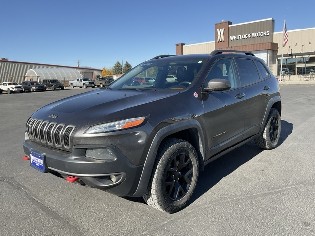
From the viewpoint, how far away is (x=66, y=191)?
382 cm

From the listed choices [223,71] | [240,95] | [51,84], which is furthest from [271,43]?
[223,71]

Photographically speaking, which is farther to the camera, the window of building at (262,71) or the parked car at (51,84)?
the parked car at (51,84)

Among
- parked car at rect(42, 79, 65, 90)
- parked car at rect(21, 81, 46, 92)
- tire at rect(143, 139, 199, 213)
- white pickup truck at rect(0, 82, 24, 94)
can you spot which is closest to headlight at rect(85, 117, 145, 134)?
tire at rect(143, 139, 199, 213)

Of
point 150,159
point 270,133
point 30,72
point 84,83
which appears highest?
point 30,72

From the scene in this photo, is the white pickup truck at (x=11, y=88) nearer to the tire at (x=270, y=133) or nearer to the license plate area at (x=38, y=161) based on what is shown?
the tire at (x=270, y=133)

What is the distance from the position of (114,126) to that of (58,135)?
584mm

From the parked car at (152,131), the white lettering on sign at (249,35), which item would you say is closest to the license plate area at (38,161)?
the parked car at (152,131)

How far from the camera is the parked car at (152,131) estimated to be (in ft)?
9.13

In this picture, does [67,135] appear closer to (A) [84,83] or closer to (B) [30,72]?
(A) [84,83]

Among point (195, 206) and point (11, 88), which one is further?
point (11, 88)

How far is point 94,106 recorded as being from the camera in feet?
10.3

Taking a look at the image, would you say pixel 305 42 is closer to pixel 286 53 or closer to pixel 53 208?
pixel 286 53

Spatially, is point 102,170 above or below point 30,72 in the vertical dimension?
below

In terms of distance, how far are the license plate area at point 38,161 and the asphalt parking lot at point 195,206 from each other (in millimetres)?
507
